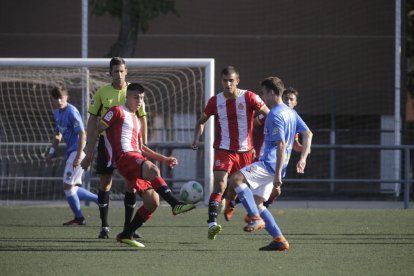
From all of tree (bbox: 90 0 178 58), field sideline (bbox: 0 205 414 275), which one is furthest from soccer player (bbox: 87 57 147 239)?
tree (bbox: 90 0 178 58)

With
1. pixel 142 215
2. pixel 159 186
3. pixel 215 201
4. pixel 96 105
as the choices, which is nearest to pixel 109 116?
pixel 159 186

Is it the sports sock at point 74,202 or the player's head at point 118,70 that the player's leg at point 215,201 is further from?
the sports sock at point 74,202

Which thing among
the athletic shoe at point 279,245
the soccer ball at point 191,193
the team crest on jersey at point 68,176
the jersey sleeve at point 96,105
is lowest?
the athletic shoe at point 279,245

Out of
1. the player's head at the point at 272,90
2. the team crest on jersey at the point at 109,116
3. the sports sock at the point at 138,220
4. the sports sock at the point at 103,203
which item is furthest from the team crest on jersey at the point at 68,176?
the player's head at the point at 272,90

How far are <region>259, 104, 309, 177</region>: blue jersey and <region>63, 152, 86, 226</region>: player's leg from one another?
3.92 meters

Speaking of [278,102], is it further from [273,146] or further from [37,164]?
[37,164]

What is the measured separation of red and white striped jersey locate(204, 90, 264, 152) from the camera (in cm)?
1149

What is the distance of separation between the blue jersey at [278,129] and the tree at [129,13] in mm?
10424

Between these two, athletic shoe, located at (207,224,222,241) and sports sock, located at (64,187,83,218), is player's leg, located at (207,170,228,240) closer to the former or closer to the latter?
athletic shoe, located at (207,224,222,241)

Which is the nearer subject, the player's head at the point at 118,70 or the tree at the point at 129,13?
the player's head at the point at 118,70

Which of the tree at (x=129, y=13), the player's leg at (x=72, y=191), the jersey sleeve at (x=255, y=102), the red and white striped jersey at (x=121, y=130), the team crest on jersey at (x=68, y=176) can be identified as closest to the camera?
the red and white striped jersey at (x=121, y=130)

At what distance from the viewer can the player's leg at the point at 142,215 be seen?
9.41 metres

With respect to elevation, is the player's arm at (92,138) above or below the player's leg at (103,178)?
above

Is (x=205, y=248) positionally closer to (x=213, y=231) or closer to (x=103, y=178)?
(x=213, y=231)
